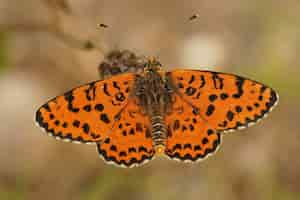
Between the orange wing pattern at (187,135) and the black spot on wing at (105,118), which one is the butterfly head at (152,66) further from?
the black spot on wing at (105,118)

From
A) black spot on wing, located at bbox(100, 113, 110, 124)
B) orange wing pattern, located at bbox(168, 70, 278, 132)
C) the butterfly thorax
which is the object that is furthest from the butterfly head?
black spot on wing, located at bbox(100, 113, 110, 124)

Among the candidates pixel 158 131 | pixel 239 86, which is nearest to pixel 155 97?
pixel 158 131

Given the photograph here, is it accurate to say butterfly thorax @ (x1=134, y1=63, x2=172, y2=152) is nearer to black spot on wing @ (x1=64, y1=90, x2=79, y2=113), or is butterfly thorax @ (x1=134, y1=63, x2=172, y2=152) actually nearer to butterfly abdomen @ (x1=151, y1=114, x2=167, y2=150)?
butterfly abdomen @ (x1=151, y1=114, x2=167, y2=150)

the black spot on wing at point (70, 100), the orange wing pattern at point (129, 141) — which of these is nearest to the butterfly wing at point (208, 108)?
the orange wing pattern at point (129, 141)

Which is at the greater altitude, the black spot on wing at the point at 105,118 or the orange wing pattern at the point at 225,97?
the orange wing pattern at the point at 225,97

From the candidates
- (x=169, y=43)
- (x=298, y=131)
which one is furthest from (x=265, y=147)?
(x=169, y=43)

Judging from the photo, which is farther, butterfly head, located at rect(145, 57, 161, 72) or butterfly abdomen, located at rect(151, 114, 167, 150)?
butterfly head, located at rect(145, 57, 161, 72)
